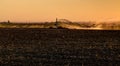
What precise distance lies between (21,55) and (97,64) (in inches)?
496

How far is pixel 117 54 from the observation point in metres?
56.1

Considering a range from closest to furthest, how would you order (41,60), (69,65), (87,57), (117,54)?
(69,65) → (41,60) → (87,57) → (117,54)

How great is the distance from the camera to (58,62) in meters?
46.4

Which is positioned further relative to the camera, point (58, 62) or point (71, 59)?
point (71, 59)

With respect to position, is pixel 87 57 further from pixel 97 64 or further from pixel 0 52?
pixel 0 52

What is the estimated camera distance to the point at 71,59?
49469mm

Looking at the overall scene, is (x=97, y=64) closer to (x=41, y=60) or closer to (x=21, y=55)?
(x=41, y=60)

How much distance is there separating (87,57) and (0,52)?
1315cm

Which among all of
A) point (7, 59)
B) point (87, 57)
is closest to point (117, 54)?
point (87, 57)

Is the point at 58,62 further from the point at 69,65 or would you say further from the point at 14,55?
the point at 14,55

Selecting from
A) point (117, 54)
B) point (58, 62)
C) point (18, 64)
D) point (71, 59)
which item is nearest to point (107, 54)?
point (117, 54)

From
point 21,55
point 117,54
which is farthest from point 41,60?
point 117,54

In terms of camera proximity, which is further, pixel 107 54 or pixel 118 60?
pixel 107 54

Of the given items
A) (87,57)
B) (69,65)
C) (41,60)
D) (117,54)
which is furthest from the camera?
(117,54)
